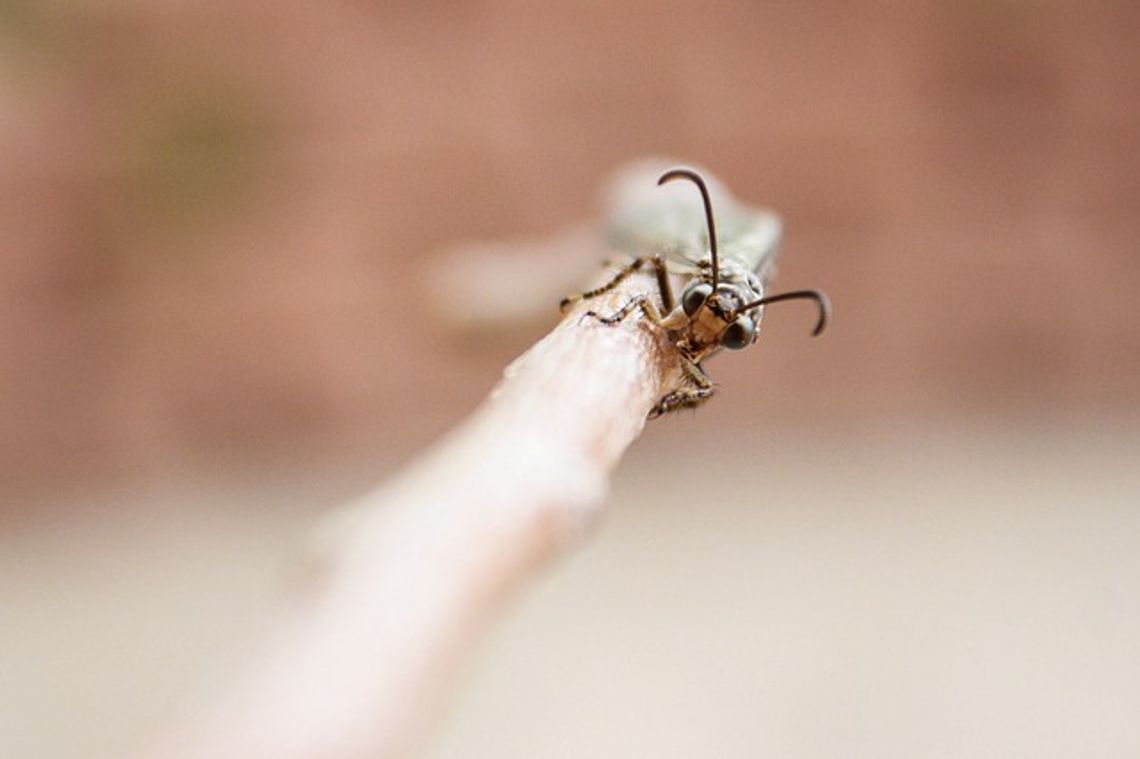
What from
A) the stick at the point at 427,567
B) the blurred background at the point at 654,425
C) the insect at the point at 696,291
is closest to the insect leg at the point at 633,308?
the insect at the point at 696,291

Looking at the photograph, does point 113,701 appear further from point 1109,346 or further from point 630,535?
point 1109,346

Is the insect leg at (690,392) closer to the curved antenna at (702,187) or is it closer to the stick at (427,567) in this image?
the curved antenna at (702,187)

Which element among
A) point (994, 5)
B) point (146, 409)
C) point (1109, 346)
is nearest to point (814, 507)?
point (1109, 346)

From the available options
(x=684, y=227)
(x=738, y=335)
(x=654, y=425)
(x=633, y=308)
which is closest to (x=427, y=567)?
(x=633, y=308)

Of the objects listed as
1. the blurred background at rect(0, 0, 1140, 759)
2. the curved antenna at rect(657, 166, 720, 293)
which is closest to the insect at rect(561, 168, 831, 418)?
the curved antenna at rect(657, 166, 720, 293)

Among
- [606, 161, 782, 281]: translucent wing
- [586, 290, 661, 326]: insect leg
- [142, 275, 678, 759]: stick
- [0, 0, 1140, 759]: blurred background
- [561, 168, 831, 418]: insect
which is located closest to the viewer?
[142, 275, 678, 759]: stick

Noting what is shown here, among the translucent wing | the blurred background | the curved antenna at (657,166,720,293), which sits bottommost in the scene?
the curved antenna at (657,166,720,293)

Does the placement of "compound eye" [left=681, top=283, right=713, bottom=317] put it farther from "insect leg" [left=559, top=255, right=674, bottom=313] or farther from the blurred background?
the blurred background
